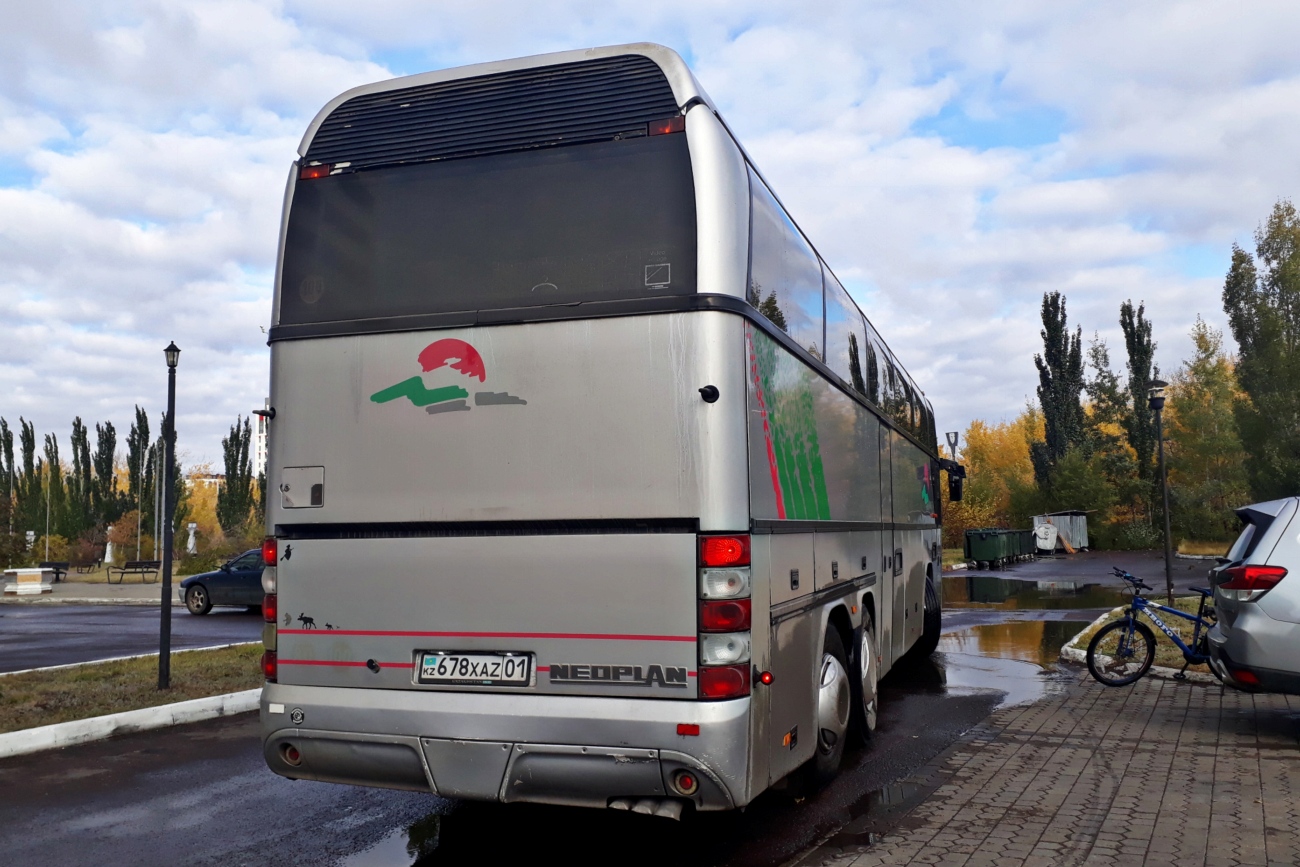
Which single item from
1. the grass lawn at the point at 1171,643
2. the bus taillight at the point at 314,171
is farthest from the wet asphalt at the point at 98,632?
the grass lawn at the point at 1171,643

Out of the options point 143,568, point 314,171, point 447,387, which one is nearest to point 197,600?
point 143,568

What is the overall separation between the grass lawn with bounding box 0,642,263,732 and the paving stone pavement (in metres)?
6.80

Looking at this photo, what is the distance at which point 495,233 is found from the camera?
4973 millimetres

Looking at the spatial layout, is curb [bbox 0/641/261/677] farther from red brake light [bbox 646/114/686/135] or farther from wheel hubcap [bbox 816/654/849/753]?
red brake light [bbox 646/114/686/135]

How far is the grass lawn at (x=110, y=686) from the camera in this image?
9000 millimetres

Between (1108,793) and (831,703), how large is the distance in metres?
1.76

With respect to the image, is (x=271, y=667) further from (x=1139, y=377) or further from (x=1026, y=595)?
(x=1139, y=377)

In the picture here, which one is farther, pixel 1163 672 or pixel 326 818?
pixel 1163 672

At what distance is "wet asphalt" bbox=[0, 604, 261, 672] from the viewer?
47.5 ft

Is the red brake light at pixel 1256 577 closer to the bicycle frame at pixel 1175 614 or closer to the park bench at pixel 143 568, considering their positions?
the bicycle frame at pixel 1175 614

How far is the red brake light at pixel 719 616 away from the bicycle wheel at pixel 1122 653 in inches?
294

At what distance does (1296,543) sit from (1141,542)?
1929 inches

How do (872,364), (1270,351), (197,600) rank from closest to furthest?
1. (872,364)
2. (197,600)
3. (1270,351)

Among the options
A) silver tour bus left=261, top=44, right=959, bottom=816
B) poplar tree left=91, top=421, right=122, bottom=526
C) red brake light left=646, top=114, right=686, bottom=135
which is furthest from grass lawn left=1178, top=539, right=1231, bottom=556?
poplar tree left=91, top=421, right=122, bottom=526
